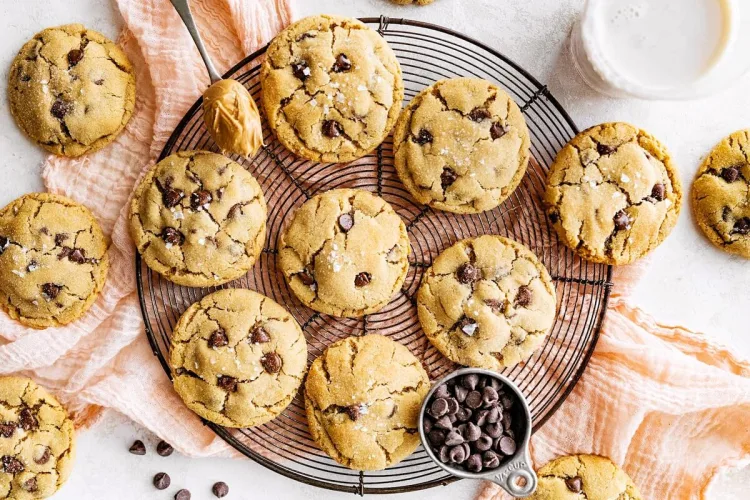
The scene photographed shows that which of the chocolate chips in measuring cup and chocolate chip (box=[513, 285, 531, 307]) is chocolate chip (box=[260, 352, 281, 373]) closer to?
the chocolate chips in measuring cup

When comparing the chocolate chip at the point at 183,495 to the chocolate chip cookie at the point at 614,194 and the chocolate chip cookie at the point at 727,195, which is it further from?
the chocolate chip cookie at the point at 727,195

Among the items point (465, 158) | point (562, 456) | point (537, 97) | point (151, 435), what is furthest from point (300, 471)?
point (537, 97)

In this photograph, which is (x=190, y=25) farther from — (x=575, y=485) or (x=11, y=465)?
(x=575, y=485)

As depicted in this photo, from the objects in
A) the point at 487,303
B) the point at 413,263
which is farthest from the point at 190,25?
the point at 487,303

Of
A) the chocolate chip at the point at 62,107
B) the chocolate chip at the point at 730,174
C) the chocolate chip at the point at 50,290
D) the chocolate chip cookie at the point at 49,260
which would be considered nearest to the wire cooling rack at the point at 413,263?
the chocolate chip cookie at the point at 49,260

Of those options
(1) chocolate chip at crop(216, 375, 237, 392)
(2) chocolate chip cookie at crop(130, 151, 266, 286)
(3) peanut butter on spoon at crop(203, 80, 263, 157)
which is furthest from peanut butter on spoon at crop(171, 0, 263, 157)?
(1) chocolate chip at crop(216, 375, 237, 392)

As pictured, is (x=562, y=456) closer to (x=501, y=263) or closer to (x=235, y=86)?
(x=501, y=263)
